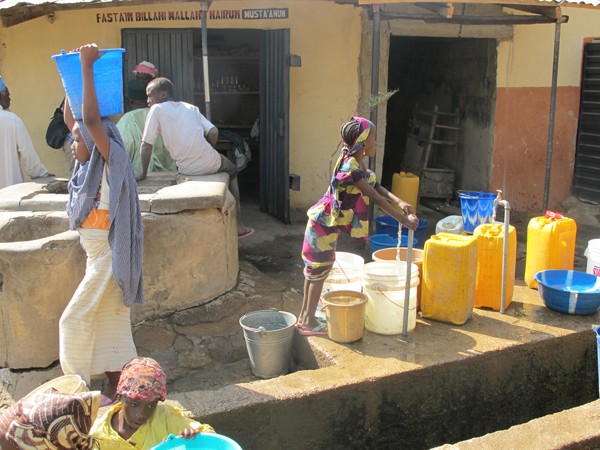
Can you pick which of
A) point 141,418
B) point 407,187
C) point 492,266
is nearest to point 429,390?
point 492,266

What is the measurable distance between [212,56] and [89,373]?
6163 mm

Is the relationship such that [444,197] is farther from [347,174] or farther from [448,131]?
[347,174]

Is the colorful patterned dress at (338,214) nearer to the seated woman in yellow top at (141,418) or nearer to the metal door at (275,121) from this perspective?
the seated woman in yellow top at (141,418)

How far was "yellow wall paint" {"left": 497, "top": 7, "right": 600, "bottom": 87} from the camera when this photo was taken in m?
8.41

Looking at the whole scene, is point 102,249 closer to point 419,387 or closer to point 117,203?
point 117,203

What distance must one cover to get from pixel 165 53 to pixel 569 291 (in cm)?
514

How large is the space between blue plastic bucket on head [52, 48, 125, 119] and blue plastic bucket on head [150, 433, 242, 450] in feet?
6.07

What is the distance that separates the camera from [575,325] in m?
4.50

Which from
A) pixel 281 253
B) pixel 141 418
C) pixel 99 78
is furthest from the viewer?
pixel 281 253

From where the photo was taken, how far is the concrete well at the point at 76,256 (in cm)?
405

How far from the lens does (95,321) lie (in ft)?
12.0

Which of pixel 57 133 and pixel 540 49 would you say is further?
pixel 540 49

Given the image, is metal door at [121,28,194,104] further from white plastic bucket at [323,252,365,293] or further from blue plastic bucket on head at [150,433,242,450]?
blue plastic bucket on head at [150,433,242,450]

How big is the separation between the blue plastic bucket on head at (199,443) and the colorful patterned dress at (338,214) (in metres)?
1.94
